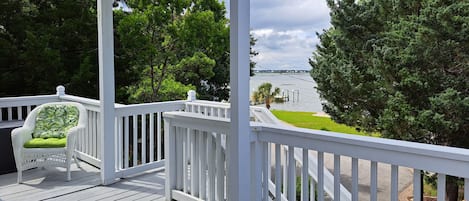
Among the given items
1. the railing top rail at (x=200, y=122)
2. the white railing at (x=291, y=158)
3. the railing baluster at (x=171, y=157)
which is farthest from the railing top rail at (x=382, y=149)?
the railing baluster at (x=171, y=157)

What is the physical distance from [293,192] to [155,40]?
7.12m

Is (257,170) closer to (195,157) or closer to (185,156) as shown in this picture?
(195,157)

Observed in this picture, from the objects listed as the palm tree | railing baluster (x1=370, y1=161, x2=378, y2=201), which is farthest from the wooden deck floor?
the palm tree

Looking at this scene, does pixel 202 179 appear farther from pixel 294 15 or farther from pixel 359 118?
pixel 359 118

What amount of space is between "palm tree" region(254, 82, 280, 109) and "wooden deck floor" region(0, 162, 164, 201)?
9.60 ft

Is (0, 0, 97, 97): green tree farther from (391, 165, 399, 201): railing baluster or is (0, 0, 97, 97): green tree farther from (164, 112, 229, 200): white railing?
(391, 165, 399, 201): railing baluster

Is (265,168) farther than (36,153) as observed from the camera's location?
No

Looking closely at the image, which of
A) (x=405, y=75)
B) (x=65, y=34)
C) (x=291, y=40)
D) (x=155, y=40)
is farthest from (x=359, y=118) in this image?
(x=65, y=34)

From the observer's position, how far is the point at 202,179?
3.26 meters

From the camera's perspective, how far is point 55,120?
456 cm

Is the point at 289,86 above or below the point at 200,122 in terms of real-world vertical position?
above

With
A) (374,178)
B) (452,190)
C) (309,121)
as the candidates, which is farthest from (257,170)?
(452,190)

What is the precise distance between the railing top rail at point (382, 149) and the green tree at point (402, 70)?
6.51 meters

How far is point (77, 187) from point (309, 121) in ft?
17.8
